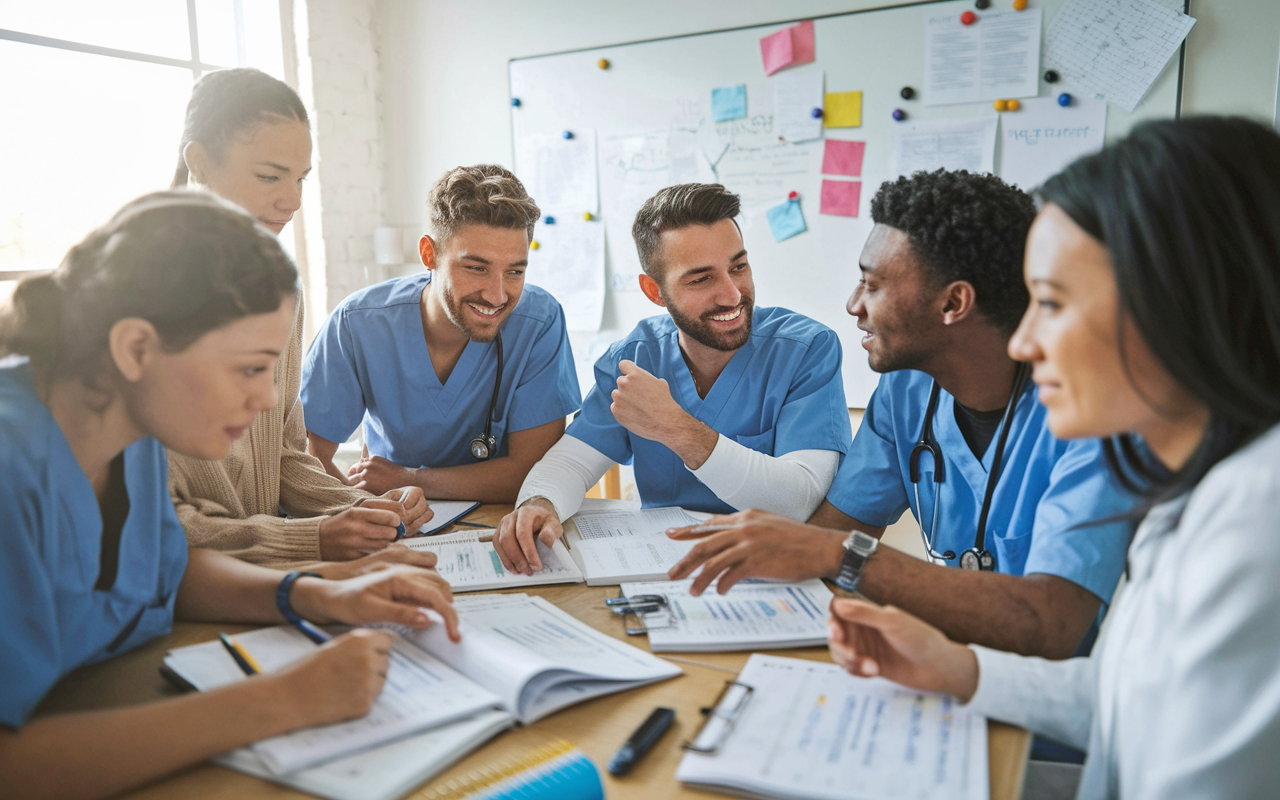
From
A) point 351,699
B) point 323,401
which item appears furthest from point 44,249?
point 351,699

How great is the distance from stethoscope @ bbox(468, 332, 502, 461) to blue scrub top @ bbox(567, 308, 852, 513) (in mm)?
223

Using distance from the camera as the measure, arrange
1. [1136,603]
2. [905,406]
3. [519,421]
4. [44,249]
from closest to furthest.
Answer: [1136,603]
[905,406]
[519,421]
[44,249]

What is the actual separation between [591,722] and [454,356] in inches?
52.4

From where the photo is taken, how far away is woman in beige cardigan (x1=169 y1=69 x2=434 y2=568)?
52.4 inches

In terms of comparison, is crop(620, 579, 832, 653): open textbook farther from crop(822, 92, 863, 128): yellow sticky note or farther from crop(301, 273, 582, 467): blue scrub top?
crop(822, 92, 863, 128): yellow sticky note

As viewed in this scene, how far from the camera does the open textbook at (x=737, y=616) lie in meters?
1.00

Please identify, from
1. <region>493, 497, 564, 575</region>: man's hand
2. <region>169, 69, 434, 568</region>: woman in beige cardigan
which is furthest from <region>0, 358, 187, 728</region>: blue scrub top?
<region>493, 497, 564, 575</region>: man's hand

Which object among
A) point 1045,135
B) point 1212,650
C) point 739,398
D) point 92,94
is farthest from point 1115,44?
point 92,94

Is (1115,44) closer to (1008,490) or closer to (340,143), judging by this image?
(1008,490)

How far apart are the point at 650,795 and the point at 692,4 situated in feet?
10.0

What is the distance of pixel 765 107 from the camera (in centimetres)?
308

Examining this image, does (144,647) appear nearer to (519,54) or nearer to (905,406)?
(905,406)

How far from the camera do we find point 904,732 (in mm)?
788

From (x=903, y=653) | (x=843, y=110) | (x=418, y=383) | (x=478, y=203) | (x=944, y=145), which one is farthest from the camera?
(x=843, y=110)
